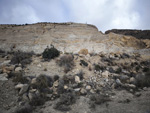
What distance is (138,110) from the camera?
2.84 m

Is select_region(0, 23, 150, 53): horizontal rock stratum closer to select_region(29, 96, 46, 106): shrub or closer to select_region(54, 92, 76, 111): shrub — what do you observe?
select_region(54, 92, 76, 111): shrub

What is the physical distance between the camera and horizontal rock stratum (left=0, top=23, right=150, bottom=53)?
11477 mm

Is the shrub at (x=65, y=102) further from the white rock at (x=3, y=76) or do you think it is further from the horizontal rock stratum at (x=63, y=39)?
the horizontal rock stratum at (x=63, y=39)

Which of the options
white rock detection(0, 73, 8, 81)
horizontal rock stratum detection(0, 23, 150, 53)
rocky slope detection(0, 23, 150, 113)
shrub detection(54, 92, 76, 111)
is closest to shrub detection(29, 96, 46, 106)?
rocky slope detection(0, 23, 150, 113)

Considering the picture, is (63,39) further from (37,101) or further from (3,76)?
(37,101)

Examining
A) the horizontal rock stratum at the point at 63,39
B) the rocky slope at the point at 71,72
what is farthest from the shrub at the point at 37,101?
the horizontal rock stratum at the point at 63,39

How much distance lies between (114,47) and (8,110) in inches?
456

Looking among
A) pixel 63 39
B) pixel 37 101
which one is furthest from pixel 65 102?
pixel 63 39

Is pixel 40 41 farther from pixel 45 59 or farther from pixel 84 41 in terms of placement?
pixel 84 41

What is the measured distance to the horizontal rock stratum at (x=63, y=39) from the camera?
1148 cm

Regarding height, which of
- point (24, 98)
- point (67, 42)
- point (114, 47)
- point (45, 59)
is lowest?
point (24, 98)

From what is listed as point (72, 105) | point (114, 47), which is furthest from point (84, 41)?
point (72, 105)

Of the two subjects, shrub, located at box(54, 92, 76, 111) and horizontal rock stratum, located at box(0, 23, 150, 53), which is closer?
shrub, located at box(54, 92, 76, 111)

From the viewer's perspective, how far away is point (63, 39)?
1245 cm
